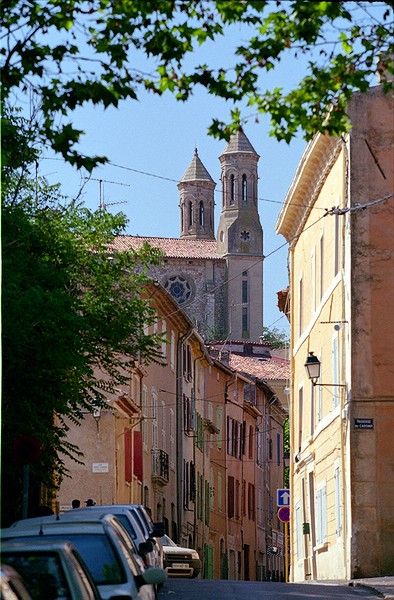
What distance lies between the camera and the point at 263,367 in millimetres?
97812

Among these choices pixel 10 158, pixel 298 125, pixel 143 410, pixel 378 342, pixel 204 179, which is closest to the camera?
pixel 298 125

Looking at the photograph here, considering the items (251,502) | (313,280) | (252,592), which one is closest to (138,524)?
(252,592)

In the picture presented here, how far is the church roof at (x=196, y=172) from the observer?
7288 inches

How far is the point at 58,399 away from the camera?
79.4 ft

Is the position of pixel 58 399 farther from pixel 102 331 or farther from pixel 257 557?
pixel 257 557

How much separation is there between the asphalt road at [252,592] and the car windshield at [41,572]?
10.9 metres

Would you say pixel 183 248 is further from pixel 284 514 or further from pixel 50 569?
pixel 50 569

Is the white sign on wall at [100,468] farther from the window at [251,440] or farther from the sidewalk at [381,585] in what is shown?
the window at [251,440]

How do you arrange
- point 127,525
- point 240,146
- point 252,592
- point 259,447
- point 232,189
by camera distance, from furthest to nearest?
point 240,146 < point 232,189 < point 259,447 < point 252,592 < point 127,525

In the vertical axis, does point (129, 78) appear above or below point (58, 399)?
above

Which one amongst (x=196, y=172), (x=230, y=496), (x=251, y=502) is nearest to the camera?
(x=230, y=496)

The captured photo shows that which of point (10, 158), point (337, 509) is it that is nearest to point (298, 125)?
point (10, 158)

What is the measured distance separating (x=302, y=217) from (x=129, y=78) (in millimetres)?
28553

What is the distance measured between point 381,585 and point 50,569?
15.9 meters
